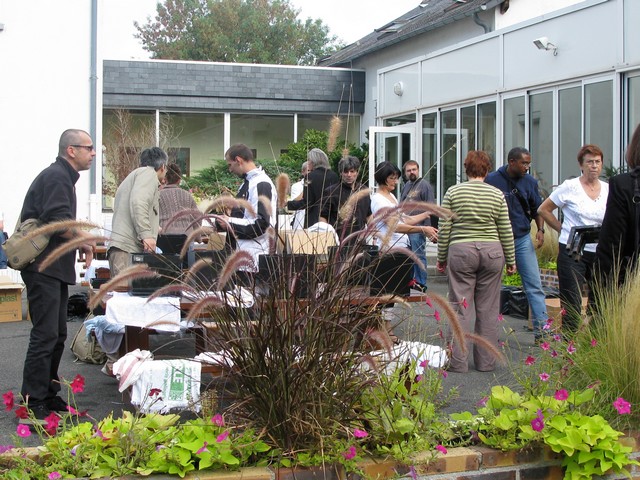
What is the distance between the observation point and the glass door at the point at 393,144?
1823cm

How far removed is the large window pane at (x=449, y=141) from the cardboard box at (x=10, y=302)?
28.9 feet

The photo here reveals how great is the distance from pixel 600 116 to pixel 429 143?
571 centimetres

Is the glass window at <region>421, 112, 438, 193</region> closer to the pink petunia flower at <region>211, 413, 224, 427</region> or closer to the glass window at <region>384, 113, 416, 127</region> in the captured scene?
the glass window at <region>384, 113, 416, 127</region>

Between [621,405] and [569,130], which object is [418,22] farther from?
[621,405]

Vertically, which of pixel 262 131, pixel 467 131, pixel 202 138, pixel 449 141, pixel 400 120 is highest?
pixel 262 131

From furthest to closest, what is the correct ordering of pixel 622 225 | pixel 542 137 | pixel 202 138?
pixel 202 138
pixel 542 137
pixel 622 225

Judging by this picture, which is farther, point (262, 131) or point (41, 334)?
point (262, 131)

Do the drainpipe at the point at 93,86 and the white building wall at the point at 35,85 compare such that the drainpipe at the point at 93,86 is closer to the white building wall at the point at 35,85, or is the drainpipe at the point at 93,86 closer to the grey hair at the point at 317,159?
the white building wall at the point at 35,85

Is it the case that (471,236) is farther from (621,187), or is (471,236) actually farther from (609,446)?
(609,446)

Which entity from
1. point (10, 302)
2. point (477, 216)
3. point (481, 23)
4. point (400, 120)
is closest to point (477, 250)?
point (477, 216)

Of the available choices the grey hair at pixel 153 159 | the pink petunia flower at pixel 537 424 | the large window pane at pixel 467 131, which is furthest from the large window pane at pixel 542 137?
the pink petunia flower at pixel 537 424

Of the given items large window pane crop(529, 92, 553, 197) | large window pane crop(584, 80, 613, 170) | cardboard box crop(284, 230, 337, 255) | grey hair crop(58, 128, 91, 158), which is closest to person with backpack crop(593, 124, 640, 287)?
cardboard box crop(284, 230, 337, 255)

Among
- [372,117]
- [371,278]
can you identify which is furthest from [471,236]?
[372,117]

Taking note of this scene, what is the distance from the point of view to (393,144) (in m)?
18.7
